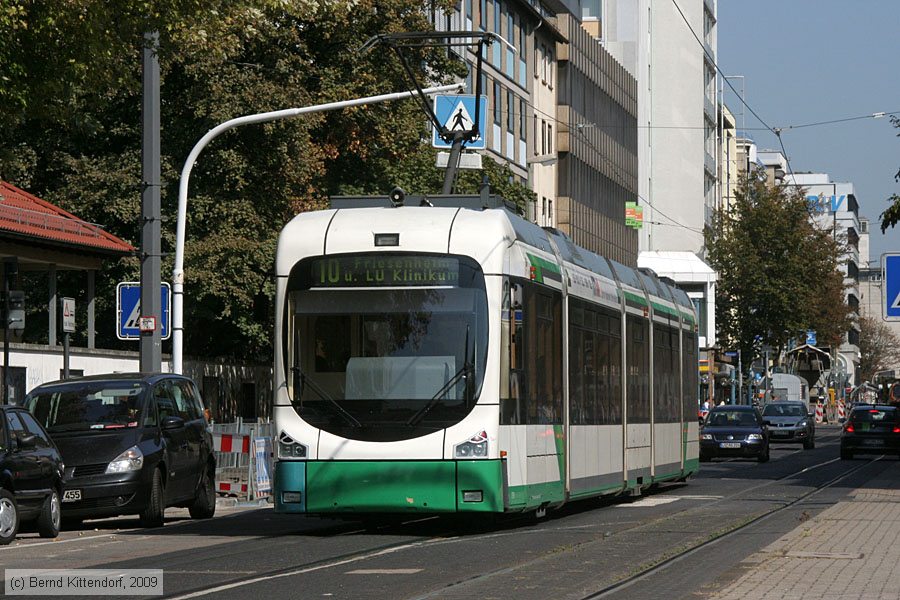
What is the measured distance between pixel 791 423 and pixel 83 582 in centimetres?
5026

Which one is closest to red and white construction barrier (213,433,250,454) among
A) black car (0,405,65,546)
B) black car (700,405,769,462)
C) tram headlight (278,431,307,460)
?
black car (0,405,65,546)

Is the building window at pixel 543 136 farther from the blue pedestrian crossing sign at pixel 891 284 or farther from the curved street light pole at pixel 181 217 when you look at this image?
the curved street light pole at pixel 181 217

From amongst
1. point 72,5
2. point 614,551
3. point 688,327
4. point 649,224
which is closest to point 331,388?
point 614,551

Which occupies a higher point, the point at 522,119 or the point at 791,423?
the point at 522,119

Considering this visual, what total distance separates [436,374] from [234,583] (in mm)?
5115

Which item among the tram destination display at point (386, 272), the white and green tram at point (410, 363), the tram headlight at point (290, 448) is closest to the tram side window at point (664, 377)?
the white and green tram at point (410, 363)

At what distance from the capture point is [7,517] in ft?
63.0

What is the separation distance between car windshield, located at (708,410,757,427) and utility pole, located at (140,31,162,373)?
25.4m

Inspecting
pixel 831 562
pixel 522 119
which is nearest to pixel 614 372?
pixel 831 562

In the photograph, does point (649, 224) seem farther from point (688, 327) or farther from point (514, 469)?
point (514, 469)

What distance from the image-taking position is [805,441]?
61.5 m

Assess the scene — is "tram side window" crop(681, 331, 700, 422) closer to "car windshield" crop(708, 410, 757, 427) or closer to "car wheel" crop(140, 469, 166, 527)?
"car wheel" crop(140, 469, 166, 527)

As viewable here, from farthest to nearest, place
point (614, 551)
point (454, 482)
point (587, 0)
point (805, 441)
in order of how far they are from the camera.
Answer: point (587, 0) < point (805, 441) < point (454, 482) < point (614, 551)

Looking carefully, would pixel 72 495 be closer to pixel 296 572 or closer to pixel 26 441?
pixel 26 441
